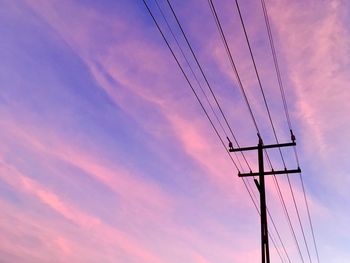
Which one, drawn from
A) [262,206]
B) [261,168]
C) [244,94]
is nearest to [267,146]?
[261,168]

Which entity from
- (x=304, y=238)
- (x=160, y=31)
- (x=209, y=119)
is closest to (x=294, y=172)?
(x=209, y=119)

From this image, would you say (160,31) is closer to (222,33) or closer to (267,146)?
(222,33)

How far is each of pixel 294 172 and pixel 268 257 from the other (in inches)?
191

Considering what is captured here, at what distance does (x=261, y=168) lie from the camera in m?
18.5

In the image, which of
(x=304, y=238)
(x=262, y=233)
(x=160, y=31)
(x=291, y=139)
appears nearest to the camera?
(x=160, y=31)

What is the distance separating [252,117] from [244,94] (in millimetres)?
2257

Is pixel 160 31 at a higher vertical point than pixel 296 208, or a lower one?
lower

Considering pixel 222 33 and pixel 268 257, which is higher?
pixel 222 33

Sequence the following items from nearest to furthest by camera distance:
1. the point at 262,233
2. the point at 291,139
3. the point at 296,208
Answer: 1. the point at 262,233
2. the point at 291,139
3. the point at 296,208

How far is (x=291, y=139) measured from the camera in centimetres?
1820

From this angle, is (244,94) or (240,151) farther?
(240,151)

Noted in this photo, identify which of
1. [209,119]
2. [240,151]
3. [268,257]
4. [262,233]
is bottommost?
[268,257]

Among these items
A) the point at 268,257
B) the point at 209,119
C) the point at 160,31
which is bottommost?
the point at 268,257

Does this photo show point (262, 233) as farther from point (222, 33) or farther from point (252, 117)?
point (222, 33)
